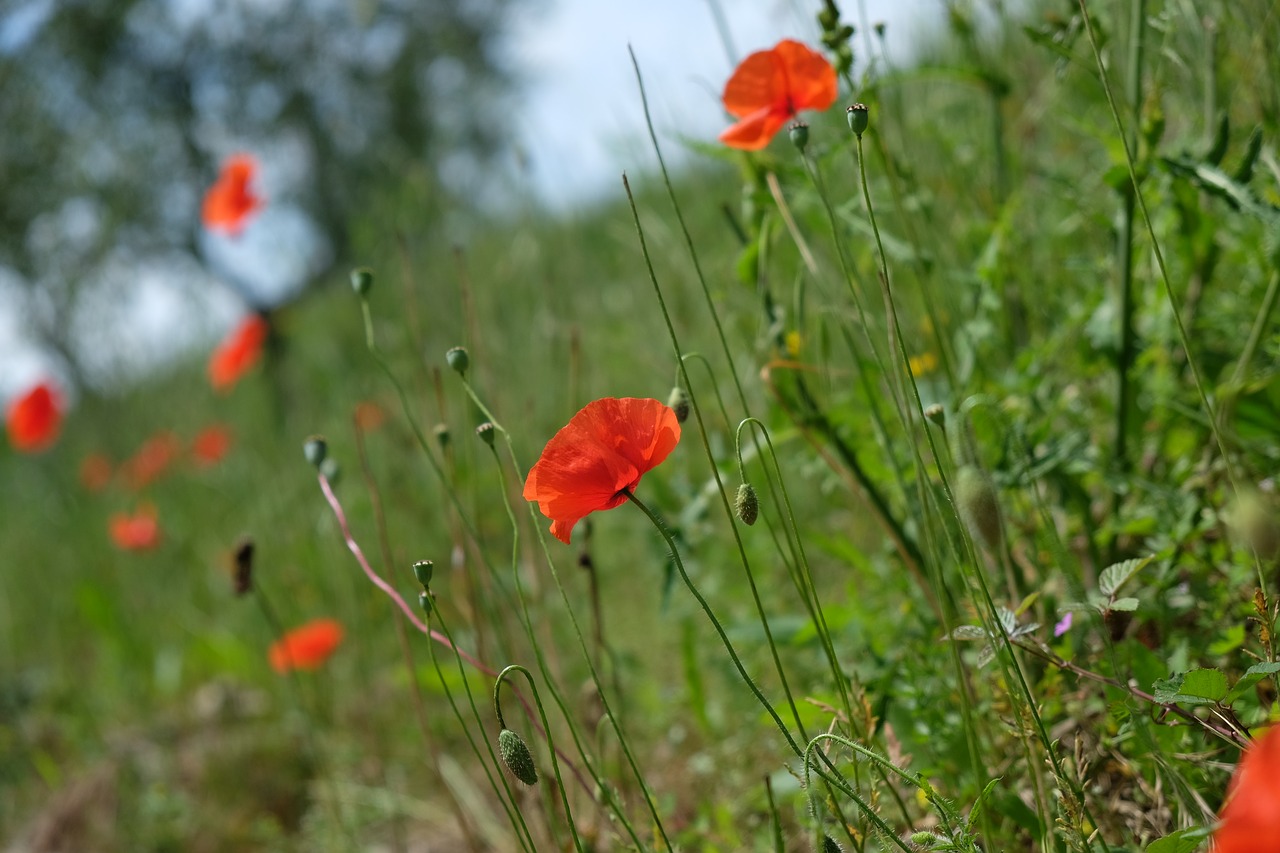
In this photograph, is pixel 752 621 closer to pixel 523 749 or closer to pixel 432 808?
pixel 523 749

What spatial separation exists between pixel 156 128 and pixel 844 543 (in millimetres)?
10118

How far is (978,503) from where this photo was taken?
884mm

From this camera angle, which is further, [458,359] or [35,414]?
[35,414]

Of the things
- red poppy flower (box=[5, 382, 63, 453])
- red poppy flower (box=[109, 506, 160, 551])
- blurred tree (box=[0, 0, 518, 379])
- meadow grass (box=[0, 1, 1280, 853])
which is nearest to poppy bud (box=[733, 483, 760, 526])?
meadow grass (box=[0, 1, 1280, 853])

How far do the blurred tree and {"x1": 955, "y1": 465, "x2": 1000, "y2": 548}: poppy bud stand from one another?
7791mm

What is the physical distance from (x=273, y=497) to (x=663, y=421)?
2381 mm

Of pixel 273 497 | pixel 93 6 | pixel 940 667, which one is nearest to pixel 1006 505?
pixel 940 667

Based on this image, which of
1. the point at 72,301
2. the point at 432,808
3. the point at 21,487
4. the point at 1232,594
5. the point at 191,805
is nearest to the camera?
the point at 1232,594

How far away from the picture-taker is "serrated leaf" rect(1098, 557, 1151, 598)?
80cm

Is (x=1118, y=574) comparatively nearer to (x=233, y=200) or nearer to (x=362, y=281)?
(x=362, y=281)

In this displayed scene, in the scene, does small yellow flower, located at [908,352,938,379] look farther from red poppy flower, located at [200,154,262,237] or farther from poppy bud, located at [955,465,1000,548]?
red poppy flower, located at [200,154,262,237]

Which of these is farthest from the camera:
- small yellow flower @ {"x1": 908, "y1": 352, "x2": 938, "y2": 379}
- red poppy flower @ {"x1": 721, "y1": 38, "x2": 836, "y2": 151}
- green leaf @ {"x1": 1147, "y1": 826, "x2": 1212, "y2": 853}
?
small yellow flower @ {"x1": 908, "y1": 352, "x2": 938, "y2": 379}

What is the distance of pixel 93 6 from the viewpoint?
9.77 m

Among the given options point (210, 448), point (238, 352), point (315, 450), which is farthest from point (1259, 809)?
point (238, 352)
